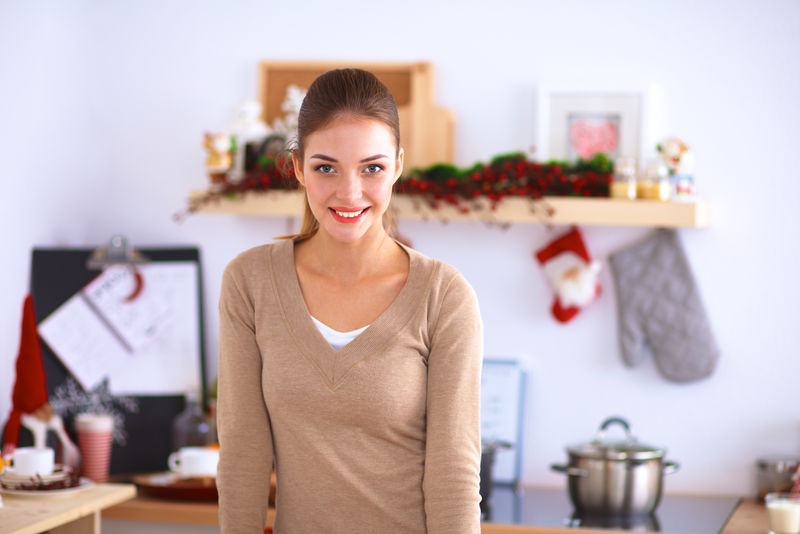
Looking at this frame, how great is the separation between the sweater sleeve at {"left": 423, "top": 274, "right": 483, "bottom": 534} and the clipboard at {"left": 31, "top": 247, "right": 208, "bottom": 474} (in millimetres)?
1457

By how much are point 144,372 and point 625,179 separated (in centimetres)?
137

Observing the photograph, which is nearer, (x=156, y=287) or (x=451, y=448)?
(x=451, y=448)

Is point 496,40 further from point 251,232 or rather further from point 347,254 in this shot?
point 347,254

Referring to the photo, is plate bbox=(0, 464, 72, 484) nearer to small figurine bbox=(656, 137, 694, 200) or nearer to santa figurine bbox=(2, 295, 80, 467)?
santa figurine bbox=(2, 295, 80, 467)

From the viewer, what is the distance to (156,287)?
A: 267 cm

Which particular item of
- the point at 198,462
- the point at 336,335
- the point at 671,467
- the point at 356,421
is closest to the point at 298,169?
the point at 336,335

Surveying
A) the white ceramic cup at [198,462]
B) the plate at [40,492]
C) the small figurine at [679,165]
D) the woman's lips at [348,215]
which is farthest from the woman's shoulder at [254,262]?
the small figurine at [679,165]

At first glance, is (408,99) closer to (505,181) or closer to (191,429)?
(505,181)

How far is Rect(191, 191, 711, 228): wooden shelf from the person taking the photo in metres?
2.32

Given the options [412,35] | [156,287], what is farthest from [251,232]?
[412,35]

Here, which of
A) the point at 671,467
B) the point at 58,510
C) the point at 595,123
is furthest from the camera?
the point at 595,123

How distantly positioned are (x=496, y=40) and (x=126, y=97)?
3.43ft

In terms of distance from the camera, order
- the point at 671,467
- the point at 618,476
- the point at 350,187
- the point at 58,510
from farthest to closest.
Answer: the point at 671,467
the point at 618,476
the point at 58,510
the point at 350,187

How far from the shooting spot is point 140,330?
8.68 ft
